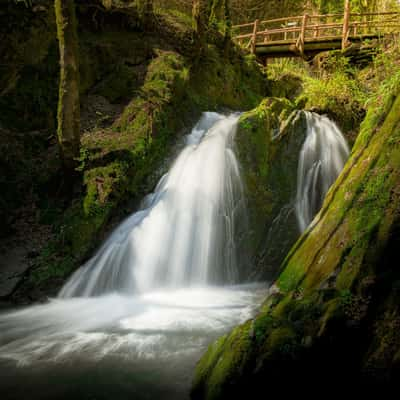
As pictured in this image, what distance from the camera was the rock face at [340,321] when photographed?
109 inches

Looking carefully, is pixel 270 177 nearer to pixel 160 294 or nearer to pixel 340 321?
pixel 160 294

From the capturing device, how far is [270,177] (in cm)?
766

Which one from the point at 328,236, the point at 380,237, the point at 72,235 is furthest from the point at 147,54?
the point at 380,237

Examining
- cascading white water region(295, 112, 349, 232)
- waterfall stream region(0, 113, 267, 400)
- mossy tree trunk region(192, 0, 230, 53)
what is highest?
mossy tree trunk region(192, 0, 230, 53)

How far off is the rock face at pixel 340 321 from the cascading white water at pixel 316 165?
3306mm

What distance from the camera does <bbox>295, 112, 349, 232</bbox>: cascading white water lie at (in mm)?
7436

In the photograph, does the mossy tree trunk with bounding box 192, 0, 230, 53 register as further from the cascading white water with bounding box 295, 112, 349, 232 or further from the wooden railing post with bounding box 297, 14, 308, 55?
the cascading white water with bounding box 295, 112, 349, 232

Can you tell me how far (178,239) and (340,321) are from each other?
4.38m

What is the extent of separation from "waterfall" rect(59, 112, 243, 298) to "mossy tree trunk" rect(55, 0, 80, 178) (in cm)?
184

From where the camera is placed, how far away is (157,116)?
352 inches

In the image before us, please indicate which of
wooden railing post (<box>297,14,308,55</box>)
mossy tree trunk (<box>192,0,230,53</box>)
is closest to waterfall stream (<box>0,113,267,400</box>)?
mossy tree trunk (<box>192,0,230,53</box>)

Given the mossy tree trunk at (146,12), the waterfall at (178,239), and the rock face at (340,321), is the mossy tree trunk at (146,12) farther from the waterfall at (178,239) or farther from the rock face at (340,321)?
the rock face at (340,321)

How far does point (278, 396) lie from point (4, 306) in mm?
4849

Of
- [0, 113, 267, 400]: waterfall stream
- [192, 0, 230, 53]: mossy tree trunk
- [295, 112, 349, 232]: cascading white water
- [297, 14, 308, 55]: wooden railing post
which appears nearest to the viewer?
[0, 113, 267, 400]: waterfall stream
